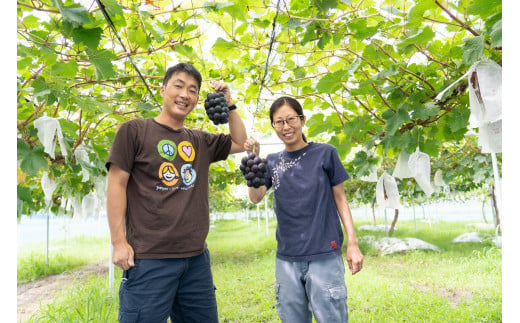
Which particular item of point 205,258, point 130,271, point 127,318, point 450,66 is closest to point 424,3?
point 450,66

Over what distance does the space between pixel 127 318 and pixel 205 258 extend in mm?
404

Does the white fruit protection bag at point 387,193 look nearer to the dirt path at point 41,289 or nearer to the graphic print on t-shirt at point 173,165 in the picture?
the graphic print on t-shirt at point 173,165

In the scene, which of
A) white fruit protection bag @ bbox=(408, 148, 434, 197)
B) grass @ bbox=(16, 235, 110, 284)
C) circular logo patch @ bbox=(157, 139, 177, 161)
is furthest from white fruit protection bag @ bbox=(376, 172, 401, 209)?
grass @ bbox=(16, 235, 110, 284)

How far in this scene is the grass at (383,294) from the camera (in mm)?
3771

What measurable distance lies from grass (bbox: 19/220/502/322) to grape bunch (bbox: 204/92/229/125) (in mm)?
2922

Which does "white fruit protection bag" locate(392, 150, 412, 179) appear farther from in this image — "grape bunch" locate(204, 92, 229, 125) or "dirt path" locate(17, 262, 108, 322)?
"dirt path" locate(17, 262, 108, 322)

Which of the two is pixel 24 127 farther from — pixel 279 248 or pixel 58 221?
pixel 58 221

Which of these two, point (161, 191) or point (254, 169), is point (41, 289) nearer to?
point (161, 191)

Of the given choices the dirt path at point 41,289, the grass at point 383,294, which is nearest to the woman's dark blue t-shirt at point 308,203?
the grass at point 383,294

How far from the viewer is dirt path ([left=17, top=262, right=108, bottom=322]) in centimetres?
518

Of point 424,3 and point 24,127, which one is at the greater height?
point 424,3

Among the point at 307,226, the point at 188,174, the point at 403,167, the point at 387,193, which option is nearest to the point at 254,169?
the point at 188,174

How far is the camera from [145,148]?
1.55 m
